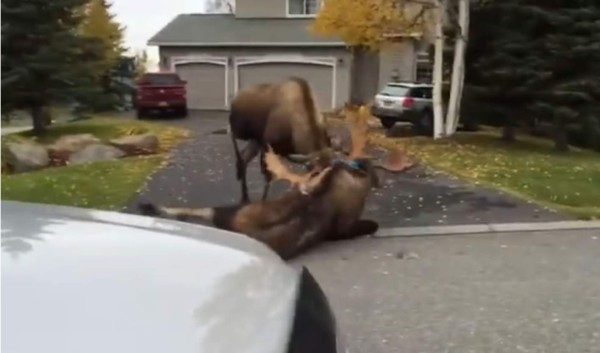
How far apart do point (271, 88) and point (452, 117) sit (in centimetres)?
977

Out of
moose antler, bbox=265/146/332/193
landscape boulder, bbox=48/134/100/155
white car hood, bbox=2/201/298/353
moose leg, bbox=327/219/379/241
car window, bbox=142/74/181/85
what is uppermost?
white car hood, bbox=2/201/298/353

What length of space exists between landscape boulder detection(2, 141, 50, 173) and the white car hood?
14510 mm

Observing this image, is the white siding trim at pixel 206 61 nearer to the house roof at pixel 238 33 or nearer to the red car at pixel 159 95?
the house roof at pixel 238 33

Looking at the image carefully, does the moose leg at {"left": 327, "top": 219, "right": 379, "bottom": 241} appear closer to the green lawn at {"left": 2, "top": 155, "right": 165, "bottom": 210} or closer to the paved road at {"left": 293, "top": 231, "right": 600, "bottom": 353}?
the paved road at {"left": 293, "top": 231, "right": 600, "bottom": 353}

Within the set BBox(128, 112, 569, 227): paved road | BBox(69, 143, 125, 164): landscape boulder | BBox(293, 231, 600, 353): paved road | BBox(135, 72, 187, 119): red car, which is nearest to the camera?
BBox(293, 231, 600, 353): paved road

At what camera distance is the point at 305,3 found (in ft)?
122

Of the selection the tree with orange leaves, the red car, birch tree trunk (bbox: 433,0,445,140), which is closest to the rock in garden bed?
the tree with orange leaves

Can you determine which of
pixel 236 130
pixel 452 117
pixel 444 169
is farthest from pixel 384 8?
pixel 236 130

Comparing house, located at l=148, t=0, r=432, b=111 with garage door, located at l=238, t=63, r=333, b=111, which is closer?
house, located at l=148, t=0, r=432, b=111

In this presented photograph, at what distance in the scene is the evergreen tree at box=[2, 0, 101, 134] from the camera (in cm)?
1922

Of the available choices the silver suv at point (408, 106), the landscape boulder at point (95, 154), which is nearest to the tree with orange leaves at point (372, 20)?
the silver suv at point (408, 106)

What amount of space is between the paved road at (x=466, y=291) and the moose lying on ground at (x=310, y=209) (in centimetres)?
20

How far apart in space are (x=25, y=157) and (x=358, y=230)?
9261 millimetres

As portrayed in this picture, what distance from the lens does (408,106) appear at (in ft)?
86.2
